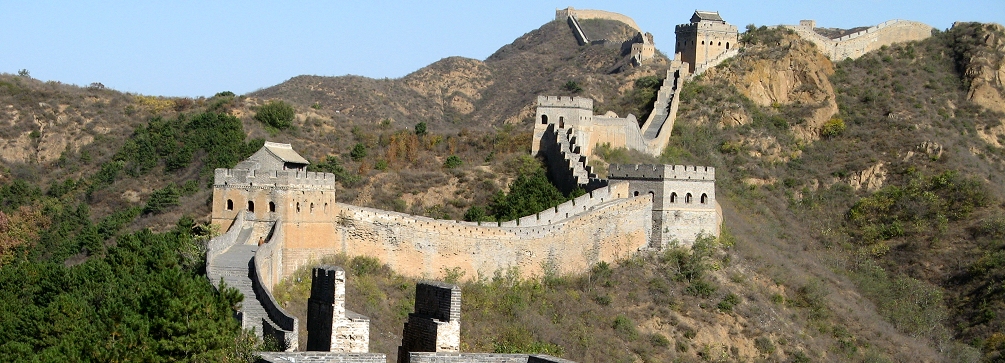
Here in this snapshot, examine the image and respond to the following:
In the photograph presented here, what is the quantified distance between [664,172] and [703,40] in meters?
25.1

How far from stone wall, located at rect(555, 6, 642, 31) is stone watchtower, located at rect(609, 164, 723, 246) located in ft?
203

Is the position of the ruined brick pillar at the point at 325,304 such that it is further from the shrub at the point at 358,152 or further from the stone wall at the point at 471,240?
the shrub at the point at 358,152

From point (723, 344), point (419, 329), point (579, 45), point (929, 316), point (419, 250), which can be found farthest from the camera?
point (579, 45)

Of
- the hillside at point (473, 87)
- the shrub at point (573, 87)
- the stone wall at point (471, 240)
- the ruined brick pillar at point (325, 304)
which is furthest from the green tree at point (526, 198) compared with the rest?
the ruined brick pillar at point (325, 304)

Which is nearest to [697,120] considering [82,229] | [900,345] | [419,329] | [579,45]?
[900,345]

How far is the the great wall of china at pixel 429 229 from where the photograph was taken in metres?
24.1

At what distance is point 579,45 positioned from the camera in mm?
100875

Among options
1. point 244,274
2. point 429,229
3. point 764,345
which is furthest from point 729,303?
point 244,274

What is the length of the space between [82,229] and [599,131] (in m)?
18.7

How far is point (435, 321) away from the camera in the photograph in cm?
1850

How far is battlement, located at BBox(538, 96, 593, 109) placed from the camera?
5838 centimetres

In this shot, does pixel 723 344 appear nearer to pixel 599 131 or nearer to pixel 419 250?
pixel 419 250

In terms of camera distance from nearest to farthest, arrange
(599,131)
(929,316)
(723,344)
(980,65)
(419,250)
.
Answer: (419,250), (723,344), (929,316), (599,131), (980,65)

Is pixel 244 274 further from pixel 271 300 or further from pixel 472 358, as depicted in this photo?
pixel 472 358
